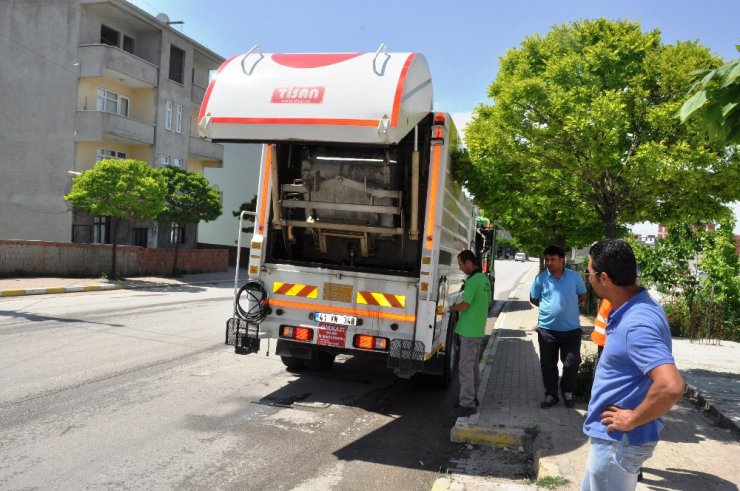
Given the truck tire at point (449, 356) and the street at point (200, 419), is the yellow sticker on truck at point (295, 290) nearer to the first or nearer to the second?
the street at point (200, 419)

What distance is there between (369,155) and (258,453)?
3.25 metres

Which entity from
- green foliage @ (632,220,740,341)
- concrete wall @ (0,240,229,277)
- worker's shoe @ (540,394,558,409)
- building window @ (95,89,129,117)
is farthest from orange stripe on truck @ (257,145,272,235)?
building window @ (95,89,129,117)

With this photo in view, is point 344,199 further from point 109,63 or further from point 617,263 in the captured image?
point 109,63

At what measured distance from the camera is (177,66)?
32875mm

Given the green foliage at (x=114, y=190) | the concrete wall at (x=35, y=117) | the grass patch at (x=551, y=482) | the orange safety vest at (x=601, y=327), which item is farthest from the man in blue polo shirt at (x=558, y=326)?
the concrete wall at (x=35, y=117)

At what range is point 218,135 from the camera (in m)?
5.85

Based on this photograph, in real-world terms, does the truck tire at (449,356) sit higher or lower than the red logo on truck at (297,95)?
lower

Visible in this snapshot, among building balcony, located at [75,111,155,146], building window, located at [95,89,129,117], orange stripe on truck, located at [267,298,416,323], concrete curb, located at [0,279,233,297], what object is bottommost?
concrete curb, located at [0,279,233,297]

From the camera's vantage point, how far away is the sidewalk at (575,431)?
464 centimetres

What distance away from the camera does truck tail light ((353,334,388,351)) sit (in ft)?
20.8

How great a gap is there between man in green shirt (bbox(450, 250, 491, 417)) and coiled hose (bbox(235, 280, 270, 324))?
2054 mm

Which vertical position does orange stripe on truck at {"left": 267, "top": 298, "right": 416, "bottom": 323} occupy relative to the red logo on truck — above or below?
below

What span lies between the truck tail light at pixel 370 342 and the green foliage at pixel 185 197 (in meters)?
21.3

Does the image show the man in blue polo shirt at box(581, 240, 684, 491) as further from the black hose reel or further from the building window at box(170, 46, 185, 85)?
the building window at box(170, 46, 185, 85)
